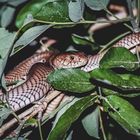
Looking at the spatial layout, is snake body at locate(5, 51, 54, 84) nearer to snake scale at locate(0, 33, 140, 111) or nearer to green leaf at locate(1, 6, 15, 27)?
snake scale at locate(0, 33, 140, 111)

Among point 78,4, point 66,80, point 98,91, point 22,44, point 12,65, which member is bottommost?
point 12,65

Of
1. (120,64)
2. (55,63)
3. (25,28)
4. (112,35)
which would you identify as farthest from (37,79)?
(112,35)

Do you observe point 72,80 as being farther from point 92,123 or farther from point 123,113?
point 92,123

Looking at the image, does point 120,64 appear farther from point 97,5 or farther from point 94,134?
point 94,134

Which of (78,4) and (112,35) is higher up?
(78,4)

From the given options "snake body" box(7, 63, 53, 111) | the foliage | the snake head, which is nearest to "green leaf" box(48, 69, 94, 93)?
the foliage

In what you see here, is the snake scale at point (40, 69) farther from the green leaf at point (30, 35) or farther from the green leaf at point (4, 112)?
the green leaf at point (30, 35)
